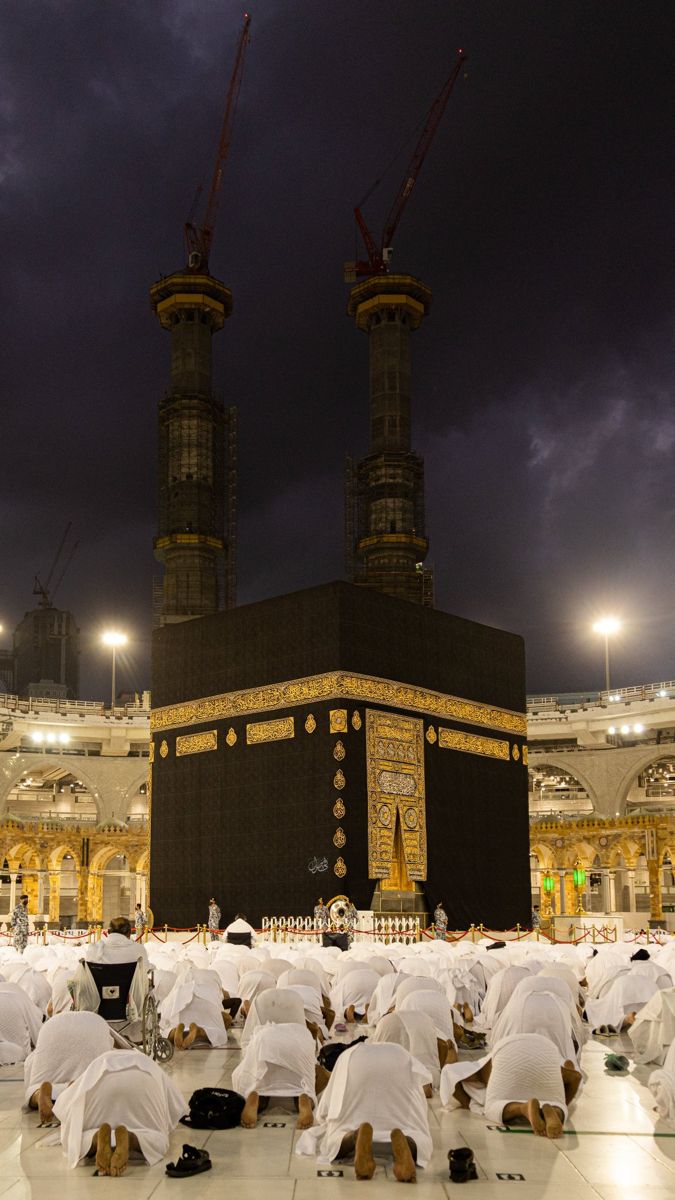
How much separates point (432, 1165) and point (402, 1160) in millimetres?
322

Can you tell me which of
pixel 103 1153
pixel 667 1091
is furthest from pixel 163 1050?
pixel 667 1091

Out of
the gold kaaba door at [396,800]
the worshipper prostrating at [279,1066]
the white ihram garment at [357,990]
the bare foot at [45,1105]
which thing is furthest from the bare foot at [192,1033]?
the gold kaaba door at [396,800]

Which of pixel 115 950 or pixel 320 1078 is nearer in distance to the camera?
pixel 320 1078

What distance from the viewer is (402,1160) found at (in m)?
5.99

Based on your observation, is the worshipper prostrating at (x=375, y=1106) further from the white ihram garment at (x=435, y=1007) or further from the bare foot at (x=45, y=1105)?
the white ihram garment at (x=435, y=1007)

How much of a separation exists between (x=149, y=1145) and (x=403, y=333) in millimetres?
44318

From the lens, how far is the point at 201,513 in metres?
45.5

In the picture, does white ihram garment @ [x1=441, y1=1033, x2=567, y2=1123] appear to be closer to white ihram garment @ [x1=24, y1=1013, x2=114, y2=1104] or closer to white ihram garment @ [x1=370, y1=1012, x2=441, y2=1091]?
white ihram garment @ [x1=370, y1=1012, x2=441, y2=1091]

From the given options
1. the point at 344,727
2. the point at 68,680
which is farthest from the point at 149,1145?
the point at 68,680

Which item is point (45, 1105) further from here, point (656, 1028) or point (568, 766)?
point (568, 766)

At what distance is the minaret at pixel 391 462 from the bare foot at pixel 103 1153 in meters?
39.2

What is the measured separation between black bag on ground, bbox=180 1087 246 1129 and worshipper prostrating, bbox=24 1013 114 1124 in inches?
27.8

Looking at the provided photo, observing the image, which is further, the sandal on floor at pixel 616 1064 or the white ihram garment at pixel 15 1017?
the white ihram garment at pixel 15 1017

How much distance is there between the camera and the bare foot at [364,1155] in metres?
5.99
